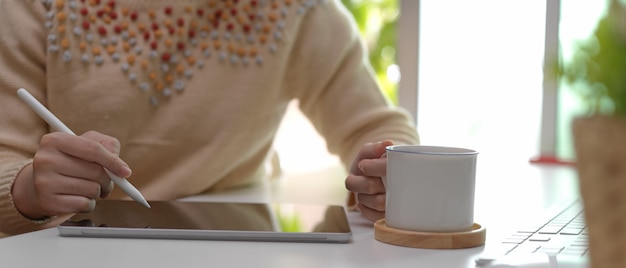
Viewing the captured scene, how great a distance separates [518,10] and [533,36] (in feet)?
0.34

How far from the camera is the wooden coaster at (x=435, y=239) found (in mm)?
690

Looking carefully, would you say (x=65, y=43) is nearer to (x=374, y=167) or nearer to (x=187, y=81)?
(x=187, y=81)

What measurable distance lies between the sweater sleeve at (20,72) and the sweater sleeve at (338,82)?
0.39 meters

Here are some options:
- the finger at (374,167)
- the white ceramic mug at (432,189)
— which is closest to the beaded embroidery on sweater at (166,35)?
the finger at (374,167)

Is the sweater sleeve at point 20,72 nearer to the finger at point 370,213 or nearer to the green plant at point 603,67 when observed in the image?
the finger at point 370,213

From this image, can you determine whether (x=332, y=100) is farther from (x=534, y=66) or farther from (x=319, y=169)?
(x=534, y=66)

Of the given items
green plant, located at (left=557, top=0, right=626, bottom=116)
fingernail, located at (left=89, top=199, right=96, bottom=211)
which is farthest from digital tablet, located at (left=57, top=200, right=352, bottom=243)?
green plant, located at (left=557, top=0, right=626, bottom=116)

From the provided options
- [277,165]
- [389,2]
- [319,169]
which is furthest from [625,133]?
[389,2]

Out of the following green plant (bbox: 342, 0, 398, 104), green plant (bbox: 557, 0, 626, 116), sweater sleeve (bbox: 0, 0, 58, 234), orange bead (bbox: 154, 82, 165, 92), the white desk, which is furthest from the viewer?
green plant (bbox: 342, 0, 398, 104)

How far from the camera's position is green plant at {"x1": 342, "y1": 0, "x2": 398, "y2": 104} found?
11.0 feet

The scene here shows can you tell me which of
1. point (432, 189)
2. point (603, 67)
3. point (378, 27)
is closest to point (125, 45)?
point (432, 189)

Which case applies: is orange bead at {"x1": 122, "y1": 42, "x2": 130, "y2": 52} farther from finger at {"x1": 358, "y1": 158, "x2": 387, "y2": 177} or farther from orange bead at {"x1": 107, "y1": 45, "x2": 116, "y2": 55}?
finger at {"x1": 358, "y1": 158, "x2": 387, "y2": 177}

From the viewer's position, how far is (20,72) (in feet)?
3.34

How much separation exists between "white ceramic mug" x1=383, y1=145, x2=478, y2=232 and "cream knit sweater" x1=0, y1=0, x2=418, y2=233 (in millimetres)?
401
